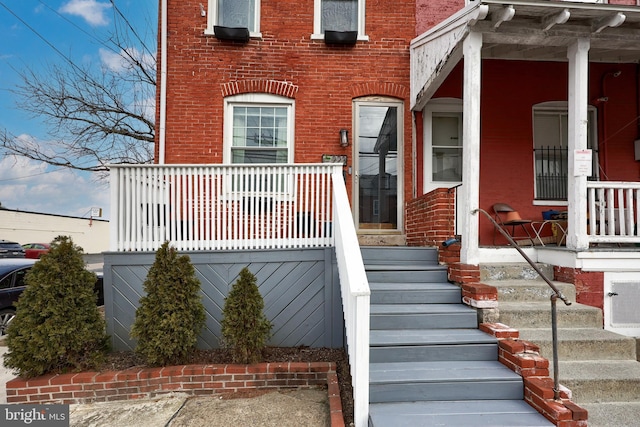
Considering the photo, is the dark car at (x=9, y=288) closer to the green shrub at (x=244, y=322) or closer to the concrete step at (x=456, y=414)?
the green shrub at (x=244, y=322)

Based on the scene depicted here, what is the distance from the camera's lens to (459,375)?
289cm

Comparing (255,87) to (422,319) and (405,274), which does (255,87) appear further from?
(422,319)

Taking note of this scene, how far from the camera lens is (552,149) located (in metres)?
6.05

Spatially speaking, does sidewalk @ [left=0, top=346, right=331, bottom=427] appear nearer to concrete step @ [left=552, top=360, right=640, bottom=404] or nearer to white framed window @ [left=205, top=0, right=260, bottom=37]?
concrete step @ [left=552, top=360, right=640, bottom=404]

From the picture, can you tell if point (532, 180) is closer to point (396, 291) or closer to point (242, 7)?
point (396, 291)

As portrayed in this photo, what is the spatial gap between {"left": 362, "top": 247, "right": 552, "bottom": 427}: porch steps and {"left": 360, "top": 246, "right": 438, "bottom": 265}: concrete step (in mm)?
266

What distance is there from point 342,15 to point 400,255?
4321 millimetres

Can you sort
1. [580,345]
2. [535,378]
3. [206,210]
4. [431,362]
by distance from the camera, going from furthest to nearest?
[206,210]
[580,345]
[431,362]
[535,378]

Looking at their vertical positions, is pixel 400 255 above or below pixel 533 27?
below

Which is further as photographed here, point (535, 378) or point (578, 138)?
point (578, 138)

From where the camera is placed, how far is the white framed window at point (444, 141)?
232 inches

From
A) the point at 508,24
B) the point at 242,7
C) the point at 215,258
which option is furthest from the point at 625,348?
the point at 242,7

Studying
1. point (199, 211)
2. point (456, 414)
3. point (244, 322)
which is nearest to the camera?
point (456, 414)

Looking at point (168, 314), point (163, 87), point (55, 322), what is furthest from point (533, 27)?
point (55, 322)
